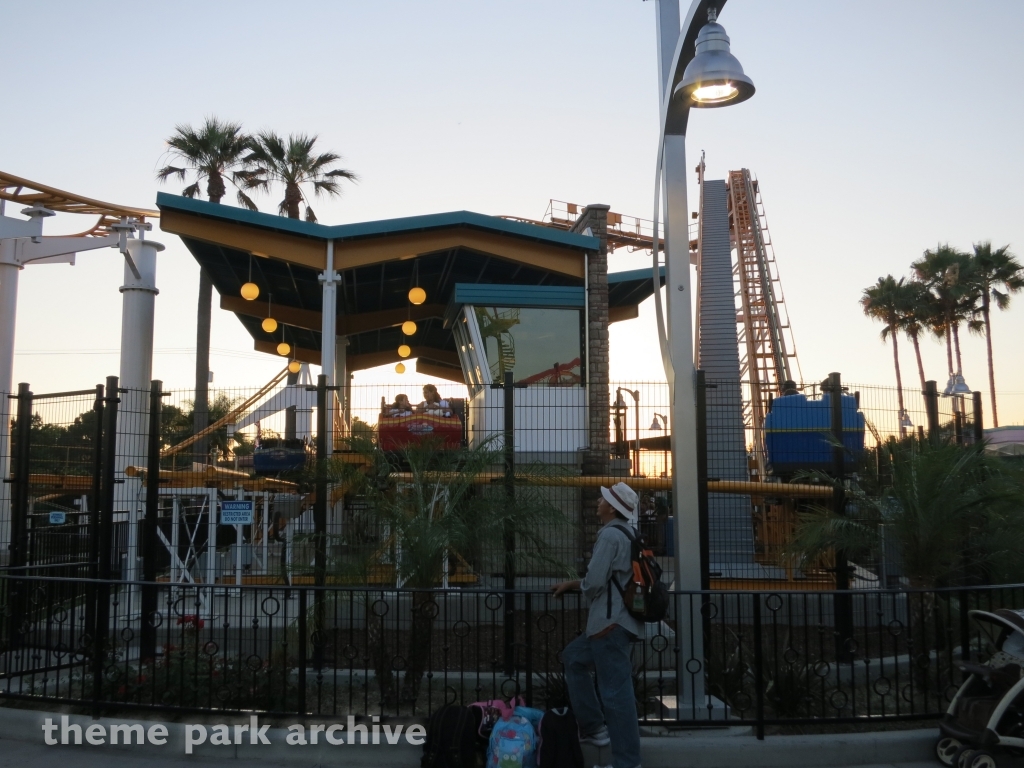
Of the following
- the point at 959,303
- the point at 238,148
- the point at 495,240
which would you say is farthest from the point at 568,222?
the point at 495,240

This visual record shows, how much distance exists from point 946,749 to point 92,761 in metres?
6.02

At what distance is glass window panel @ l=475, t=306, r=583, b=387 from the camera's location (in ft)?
60.5

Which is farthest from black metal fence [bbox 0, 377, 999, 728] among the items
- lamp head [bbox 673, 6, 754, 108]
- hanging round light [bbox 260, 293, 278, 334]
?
hanging round light [bbox 260, 293, 278, 334]

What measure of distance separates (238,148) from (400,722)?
2795cm

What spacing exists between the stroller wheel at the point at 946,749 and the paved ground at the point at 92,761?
0.08m

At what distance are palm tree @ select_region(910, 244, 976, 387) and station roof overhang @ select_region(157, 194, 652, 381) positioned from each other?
26650 mm

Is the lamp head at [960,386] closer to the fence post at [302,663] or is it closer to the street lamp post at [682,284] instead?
the street lamp post at [682,284]

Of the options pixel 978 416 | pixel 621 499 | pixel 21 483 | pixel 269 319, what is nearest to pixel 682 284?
pixel 621 499

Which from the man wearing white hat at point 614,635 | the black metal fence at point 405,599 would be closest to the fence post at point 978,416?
the black metal fence at point 405,599

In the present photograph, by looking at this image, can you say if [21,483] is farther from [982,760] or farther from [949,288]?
[949,288]

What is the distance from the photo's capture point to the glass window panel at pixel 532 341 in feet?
60.5

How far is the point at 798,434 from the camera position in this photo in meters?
11.6

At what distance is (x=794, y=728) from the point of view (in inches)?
270

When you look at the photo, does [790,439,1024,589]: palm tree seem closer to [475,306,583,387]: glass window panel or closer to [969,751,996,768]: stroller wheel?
[969,751,996,768]: stroller wheel
